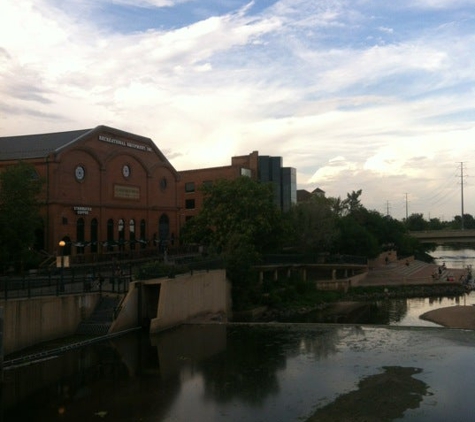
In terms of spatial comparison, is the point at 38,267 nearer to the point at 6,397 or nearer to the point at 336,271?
the point at 6,397

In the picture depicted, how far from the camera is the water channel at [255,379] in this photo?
54.7 ft

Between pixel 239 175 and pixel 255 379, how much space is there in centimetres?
5372

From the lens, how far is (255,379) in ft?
67.1

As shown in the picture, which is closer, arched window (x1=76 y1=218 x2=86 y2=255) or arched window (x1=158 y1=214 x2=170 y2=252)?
arched window (x1=76 y1=218 x2=86 y2=255)

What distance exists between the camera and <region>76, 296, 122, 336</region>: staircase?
26875 millimetres

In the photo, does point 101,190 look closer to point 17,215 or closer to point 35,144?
point 35,144

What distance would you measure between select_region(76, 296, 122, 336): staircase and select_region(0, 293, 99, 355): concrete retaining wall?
0.93ft

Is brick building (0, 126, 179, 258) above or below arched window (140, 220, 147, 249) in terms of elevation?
above

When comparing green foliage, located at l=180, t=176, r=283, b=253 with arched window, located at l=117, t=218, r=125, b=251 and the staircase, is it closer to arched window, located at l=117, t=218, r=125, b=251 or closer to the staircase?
arched window, located at l=117, t=218, r=125, b=251

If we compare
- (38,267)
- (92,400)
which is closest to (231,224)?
(38,267)

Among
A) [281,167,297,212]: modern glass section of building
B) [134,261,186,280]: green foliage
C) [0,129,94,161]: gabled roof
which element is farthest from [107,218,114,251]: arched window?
[281,167,297,212]: modern glass section of building

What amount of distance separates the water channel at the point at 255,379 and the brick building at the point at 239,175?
46.5 meters

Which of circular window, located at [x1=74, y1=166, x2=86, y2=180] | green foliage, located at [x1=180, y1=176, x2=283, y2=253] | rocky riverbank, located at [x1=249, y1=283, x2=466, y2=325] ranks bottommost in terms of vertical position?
rocky riverbank, located at [x1=249, y1=283, x2=466, y2=325]

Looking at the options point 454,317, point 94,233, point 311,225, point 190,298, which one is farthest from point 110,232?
point 454,317
